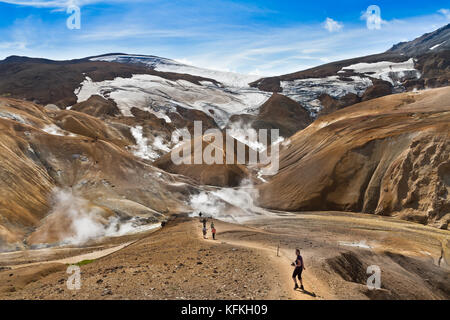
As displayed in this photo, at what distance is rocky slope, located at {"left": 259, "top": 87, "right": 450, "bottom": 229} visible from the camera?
30047mm

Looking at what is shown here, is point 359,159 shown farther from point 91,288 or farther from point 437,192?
point 91,288

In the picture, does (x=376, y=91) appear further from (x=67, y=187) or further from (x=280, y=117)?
(x=67, y=187)

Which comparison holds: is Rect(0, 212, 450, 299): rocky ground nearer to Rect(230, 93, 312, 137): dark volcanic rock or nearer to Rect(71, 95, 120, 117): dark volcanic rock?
Rect(71, 95, 120, 117): dark volcanic rock

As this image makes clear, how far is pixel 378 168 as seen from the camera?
116 ft

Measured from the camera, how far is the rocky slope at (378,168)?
30.0 meters

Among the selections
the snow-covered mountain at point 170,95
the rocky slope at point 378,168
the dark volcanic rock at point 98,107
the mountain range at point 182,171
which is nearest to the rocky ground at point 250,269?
the rocky slope at point 378,168

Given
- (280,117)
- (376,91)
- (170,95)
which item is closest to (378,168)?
(280,117)

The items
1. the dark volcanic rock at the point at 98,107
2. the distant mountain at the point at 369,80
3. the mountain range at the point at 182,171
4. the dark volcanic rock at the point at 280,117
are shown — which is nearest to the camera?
the mountain range at the point at 182,171

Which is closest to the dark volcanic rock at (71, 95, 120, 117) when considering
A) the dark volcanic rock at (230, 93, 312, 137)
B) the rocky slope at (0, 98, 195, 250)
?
the rocky slope at (0, 98, 195, 250)

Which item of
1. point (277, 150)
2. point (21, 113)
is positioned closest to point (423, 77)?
point (277, 150)

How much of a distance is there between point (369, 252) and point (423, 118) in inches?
993

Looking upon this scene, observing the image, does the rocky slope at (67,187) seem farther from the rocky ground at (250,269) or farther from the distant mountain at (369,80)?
the distant mountain at (369,80)

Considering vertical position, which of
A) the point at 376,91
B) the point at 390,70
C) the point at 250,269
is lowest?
the point at 250,269

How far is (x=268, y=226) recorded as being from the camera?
30.0m
